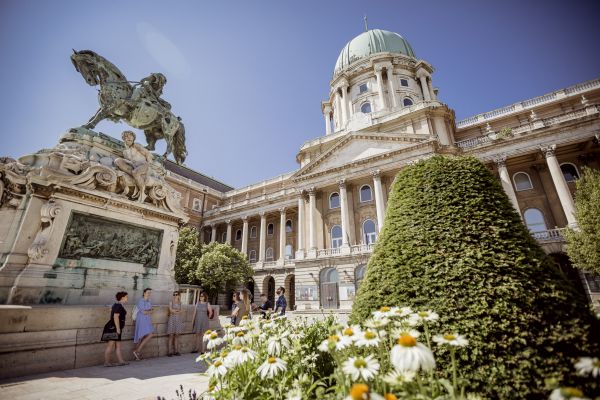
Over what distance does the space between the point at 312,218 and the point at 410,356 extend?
28367mm

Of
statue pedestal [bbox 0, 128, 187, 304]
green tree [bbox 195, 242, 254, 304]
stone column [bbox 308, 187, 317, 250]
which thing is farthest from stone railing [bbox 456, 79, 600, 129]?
statue pedestal [bbox 0, 128, 187, 304]

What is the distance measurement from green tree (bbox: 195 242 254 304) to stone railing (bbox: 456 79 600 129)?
1175 inches

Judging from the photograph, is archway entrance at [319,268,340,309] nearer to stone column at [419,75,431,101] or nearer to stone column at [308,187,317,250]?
stone column at [308,187,317,250]

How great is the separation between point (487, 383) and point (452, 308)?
647 mm

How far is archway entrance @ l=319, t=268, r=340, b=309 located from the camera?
84.8 feet

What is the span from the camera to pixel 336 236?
2994 cm

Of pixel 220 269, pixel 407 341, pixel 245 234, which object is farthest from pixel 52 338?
pixel 245 234

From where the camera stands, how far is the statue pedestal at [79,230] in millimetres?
5020

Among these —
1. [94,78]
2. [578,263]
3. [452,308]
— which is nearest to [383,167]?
[578,263]

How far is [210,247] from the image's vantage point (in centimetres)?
2925

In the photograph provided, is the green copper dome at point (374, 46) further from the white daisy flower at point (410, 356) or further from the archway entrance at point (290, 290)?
the white daisy flower at point (410, 356)

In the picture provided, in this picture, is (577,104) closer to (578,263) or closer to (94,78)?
(578,263)

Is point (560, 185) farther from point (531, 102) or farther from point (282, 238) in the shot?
point (282, 238)

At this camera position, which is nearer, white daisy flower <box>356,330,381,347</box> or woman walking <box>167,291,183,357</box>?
white daisy flower <box>356,330,381,347</box>
